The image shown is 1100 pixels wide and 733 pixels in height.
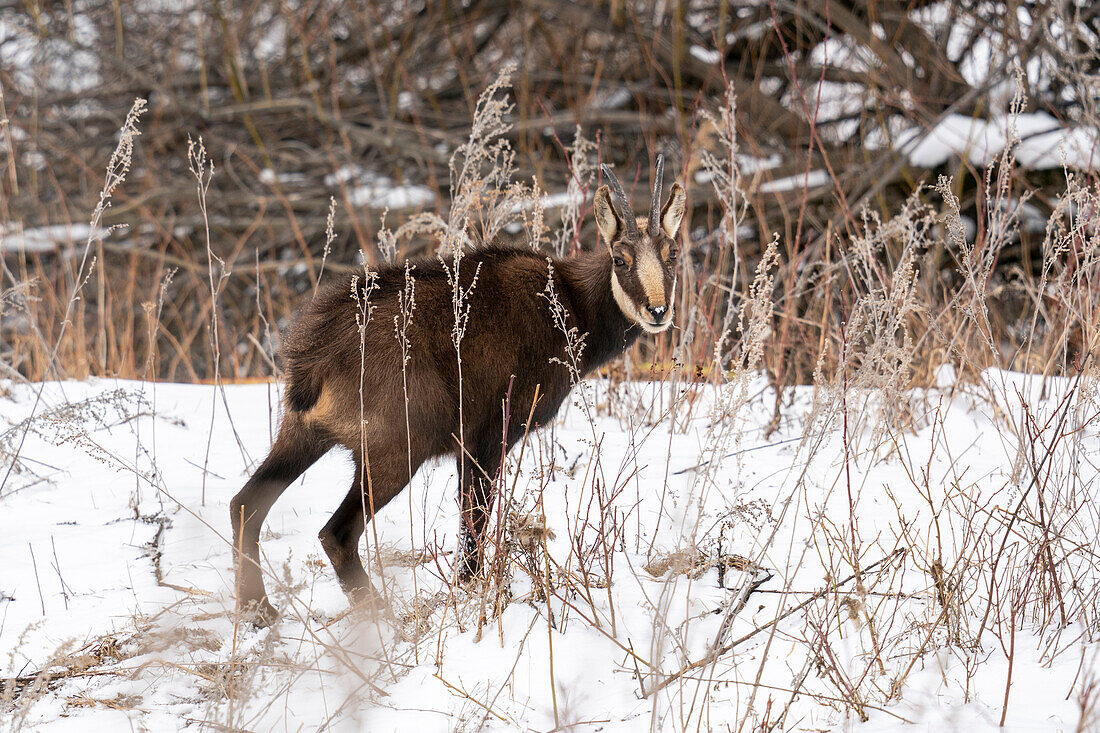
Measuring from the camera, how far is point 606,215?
3979 millimetres

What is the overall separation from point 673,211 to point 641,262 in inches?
15.4

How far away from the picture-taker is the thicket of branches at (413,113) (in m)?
8.45

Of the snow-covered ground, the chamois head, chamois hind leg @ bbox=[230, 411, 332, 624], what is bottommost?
the snow-covered ground

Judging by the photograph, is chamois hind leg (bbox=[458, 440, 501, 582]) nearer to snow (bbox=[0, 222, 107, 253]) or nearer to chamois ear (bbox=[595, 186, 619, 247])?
chamois ear (bbox=[595, 186, 619, 247])

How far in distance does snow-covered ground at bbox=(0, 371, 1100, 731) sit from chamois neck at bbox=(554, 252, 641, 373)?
2.05ft

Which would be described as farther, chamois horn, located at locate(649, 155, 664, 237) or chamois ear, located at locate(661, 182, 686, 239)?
chamois ear, located at locate(661, 182, 686, 239)

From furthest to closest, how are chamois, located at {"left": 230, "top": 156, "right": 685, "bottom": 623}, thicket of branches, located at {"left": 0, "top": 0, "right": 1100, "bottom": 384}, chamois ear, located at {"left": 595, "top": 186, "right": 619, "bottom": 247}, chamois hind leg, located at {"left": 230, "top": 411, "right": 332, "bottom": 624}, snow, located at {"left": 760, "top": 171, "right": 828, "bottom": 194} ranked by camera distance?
thicket of branches, located at {"left": 0, "top": 0, "right": 1100, "bottom": 384} → snow, located at {"left": 760, "top": 171, "right": 828, "bottom": 194} → chamois ear, located at {"left": 595, "top": 186, "right": 619, "bottom": 247} → chamois hind leg, located at {"left": 230, "top": 411, "right": 332, "bottom": 624} → chamois, located at {"left": 230, "top": 156, "right": 685, "bottom": 623}

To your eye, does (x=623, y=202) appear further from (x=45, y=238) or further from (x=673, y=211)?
(x=45, y=238)

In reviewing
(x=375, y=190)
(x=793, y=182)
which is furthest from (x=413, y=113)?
(x=793, y=182)

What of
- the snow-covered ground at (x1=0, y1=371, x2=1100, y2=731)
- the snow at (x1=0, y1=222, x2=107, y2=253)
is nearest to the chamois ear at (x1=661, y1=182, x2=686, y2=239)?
the snow-covered ground at (x1=0, y1=371, x2=1100, y2=731)

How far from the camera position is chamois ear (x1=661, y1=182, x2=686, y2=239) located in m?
4.11

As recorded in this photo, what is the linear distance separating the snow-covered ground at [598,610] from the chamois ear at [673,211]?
98cm

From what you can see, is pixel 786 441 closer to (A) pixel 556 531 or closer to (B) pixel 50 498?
(A) pixel 556 531

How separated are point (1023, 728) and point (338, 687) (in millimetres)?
1843
